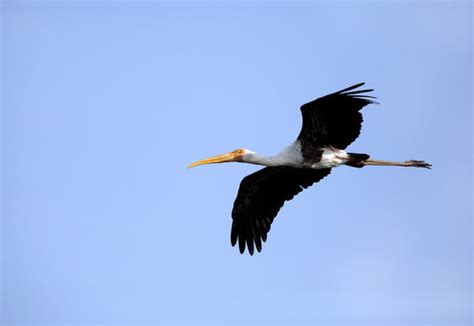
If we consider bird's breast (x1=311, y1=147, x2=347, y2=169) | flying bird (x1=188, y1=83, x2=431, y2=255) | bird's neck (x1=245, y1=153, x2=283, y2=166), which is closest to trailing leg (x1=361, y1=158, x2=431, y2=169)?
flying bird (x1=188, y1=83, x2=431, y2=255)

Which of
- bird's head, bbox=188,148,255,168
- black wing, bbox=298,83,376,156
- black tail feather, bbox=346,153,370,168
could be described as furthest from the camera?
bird's head, bbox=188,148,255,168

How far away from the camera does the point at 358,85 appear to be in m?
17.6

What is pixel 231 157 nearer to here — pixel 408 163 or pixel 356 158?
pixel 356 158

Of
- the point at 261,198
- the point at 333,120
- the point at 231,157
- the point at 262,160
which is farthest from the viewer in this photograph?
the point at 261,198

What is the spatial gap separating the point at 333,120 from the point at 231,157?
3.00 meters

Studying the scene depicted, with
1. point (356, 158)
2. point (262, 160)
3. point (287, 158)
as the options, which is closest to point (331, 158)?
point (356, 158)

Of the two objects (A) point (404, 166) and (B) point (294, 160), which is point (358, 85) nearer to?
(B) point (294, 160)

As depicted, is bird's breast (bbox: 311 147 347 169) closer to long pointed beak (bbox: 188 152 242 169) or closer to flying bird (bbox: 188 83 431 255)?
flying bird (bbox: 188 83 431 255)

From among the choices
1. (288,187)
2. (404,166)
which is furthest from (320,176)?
(404,166)

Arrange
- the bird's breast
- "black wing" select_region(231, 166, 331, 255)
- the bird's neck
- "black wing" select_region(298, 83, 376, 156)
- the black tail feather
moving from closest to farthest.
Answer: "black wing" select_region(298, 83, 376, 156) → the bird's breast → the black tail feather → the bird's neck → "black wing" select_region(231, 166, 331, 255)

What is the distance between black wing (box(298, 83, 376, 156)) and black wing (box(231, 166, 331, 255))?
1392 mm

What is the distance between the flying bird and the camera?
18.4 meters

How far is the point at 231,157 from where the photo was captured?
805 inches

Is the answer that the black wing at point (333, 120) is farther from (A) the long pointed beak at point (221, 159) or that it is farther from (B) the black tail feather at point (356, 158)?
(A) the long pointed beak at point (221, 159)
